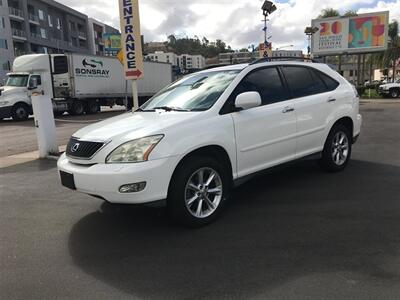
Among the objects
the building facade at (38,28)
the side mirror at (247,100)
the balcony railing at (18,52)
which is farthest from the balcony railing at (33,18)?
the side mirror at (247,100)

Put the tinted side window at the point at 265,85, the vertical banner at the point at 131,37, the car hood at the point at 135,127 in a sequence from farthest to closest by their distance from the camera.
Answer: the vertical banner at the point at 131,37
the tinted side window at the point at 265,85
the car hood at the point at 135,127

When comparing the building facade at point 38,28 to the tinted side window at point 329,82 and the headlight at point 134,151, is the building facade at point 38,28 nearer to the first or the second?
the tinted side window at point 329,82

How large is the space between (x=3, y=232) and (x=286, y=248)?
123 inches

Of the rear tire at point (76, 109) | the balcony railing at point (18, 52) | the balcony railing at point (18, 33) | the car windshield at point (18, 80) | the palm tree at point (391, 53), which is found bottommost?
the rear tire at point (76, 109)

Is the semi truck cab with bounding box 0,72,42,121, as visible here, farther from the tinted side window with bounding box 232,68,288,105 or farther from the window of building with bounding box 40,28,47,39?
the window of building with bounding box 40,28,47,39

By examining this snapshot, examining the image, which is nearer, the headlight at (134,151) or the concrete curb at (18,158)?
the headlight at (134,151)

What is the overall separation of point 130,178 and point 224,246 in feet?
3.65

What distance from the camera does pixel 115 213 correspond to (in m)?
5.09

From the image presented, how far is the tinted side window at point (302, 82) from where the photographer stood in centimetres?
576

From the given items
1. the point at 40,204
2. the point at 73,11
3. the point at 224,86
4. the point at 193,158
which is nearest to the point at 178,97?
the point at 224,86

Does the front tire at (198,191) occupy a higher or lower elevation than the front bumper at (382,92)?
higher

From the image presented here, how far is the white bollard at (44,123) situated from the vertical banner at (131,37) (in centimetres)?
197

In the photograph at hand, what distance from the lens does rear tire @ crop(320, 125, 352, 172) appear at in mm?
6285

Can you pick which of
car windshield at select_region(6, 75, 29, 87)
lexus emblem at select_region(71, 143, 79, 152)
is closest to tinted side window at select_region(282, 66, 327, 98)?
lexus emblem at select_region(71, 143, 79, 152)
